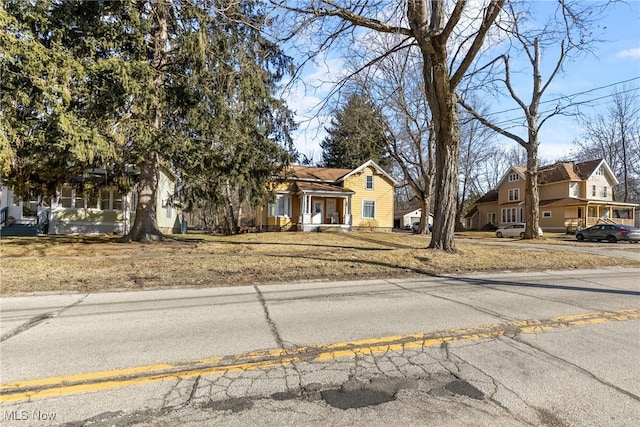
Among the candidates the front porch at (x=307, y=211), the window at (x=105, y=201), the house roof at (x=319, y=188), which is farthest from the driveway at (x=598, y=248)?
the window at (x=105, y=201)

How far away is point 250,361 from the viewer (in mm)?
3777

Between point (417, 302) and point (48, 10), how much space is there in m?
14.9

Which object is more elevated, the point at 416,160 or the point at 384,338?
the point at 416,160

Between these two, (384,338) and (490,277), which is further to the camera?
(490,277)

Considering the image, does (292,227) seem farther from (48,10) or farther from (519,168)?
(519,168)

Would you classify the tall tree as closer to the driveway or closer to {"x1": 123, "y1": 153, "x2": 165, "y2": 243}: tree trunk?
{"x1": 123, "y1": 153, "x2": 165, "y2": 243}: tree trunk

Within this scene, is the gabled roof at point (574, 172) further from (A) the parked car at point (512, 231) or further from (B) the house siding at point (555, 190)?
(A) the parked car at point (512, 231)

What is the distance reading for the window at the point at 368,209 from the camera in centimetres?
3216

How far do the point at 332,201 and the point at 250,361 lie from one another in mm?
27791

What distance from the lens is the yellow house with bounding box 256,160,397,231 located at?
2895 cm

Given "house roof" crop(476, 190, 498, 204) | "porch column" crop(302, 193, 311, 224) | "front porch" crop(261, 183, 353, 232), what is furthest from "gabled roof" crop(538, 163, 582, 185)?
"porch column" crop(302, 193, 311, 224)

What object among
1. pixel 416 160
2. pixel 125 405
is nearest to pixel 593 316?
pixel 125 405

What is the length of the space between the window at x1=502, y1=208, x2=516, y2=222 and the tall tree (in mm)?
36299

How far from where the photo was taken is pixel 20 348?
13.6 feet
